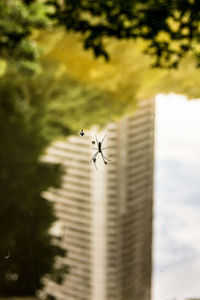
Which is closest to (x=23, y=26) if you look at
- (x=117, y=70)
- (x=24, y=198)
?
(x=117, y=70)

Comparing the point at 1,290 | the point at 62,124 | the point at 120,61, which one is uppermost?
the point at 120,61

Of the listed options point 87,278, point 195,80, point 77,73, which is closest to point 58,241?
point 87,278

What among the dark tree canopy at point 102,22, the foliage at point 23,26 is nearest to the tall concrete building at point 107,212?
the dark tree canopy at point 102,22

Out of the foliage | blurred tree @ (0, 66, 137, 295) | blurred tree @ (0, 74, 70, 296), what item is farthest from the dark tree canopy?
blurred tree @ (0, 74, 70, 296)

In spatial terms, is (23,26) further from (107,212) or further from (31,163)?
(107,212)

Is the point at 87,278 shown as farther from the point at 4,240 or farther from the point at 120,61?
the point at 120,61

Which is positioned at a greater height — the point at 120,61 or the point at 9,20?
the point at 9,20

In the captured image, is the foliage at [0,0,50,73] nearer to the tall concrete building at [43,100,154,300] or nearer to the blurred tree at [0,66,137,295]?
the blurred tree at [0,66,137,295]
